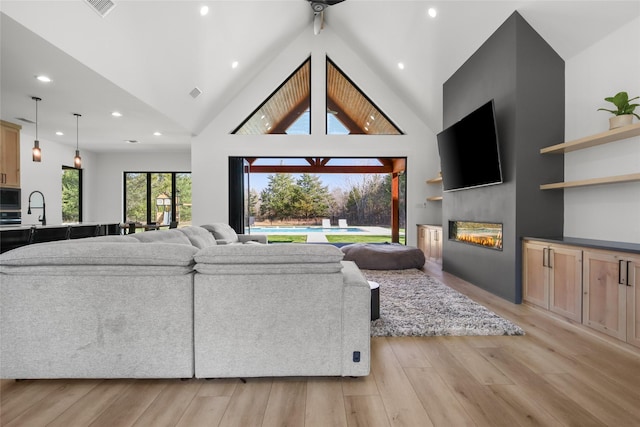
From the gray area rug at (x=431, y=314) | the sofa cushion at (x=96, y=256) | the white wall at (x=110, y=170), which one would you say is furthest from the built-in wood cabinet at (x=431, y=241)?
the white wall at (x=110, y=170)

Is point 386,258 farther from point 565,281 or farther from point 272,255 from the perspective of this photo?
point 272,255

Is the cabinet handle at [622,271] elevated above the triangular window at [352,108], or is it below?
below

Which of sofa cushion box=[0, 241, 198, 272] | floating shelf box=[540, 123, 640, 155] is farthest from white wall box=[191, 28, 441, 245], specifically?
sofa cushion box=[0, 241, 198, 272]

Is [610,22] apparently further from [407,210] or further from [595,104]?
[407,210]

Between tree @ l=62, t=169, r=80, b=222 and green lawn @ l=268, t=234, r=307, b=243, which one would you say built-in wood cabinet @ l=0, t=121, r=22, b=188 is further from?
green lawn @ l=268, t=234, r=307, b=243

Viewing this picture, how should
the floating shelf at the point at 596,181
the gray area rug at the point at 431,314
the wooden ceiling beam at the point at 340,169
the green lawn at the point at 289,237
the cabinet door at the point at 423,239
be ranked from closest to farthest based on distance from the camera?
the floating shelf at the point at 596,181, the gray area rug at the point at 431,314, the cabinet door at the point at 423,239, the wooden ceiling beam at the point at 340,169, the green lawn at the point at 289,237

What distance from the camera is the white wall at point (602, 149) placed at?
292 centimetres

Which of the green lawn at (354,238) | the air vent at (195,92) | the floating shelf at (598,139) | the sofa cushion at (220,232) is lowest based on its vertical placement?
the green lawn at (354,238)

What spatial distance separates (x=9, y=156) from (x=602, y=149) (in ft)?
26.8

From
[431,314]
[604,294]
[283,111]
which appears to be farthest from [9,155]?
[604,294]

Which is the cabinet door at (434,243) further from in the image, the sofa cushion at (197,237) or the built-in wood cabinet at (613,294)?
the sofa cushion at (197,237)

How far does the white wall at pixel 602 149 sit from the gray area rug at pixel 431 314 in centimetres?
135

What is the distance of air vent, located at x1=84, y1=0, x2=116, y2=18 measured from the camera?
9.80 feet

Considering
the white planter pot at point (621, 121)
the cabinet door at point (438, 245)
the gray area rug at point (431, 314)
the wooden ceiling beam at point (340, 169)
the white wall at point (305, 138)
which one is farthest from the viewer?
the wooden ceiling beam at point (340, 169)
